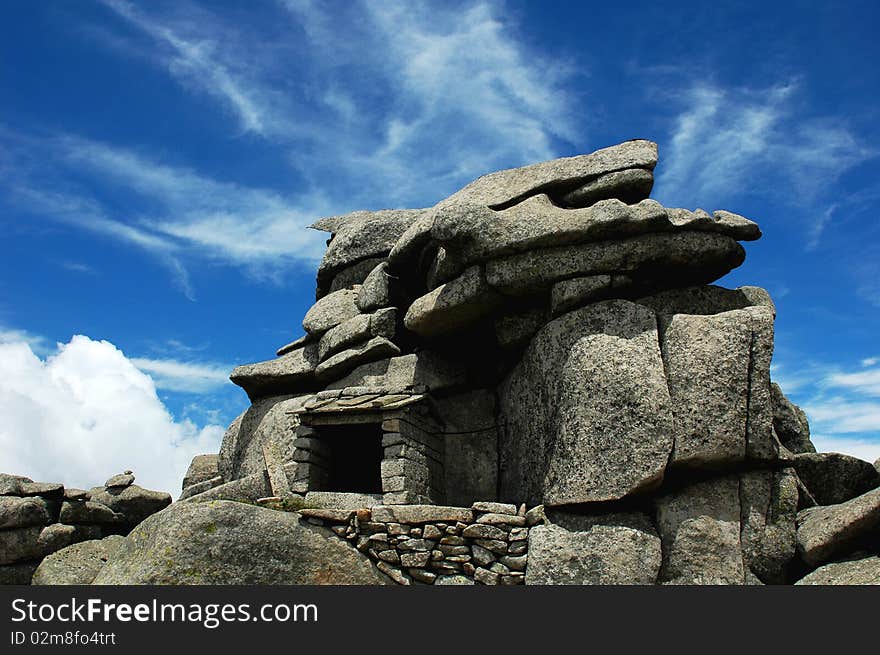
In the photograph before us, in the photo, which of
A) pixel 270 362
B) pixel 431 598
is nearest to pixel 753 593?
pixel 431 598

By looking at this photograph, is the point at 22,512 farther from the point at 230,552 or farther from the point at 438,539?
the point at 438,539

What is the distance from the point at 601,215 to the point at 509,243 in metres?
1.59

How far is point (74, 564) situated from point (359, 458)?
5.89 meters

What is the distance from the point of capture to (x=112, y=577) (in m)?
10.4

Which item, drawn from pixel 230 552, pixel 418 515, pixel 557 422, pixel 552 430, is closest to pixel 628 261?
pixel 557 422

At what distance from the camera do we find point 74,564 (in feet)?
46.4

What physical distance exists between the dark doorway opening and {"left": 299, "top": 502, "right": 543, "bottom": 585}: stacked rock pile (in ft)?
15.1

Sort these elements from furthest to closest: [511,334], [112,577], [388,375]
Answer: [388,375] → [511,334] → [112,577]

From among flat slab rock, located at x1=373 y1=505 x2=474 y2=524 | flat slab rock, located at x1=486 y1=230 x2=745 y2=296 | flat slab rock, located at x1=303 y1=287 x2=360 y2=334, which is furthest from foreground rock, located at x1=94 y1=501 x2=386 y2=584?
flat slab rock, located at x1=303 y1=287 x2=360 y2=334

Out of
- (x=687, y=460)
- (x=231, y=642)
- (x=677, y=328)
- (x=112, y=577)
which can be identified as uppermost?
(x=677, y=328)

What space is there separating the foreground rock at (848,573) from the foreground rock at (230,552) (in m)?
6.19

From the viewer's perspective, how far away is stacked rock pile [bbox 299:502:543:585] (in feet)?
37.7

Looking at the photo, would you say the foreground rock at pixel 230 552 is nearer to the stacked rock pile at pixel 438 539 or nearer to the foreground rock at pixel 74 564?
the stacked rock pile at pixel 438 539

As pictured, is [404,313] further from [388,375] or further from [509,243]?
[509,243]
